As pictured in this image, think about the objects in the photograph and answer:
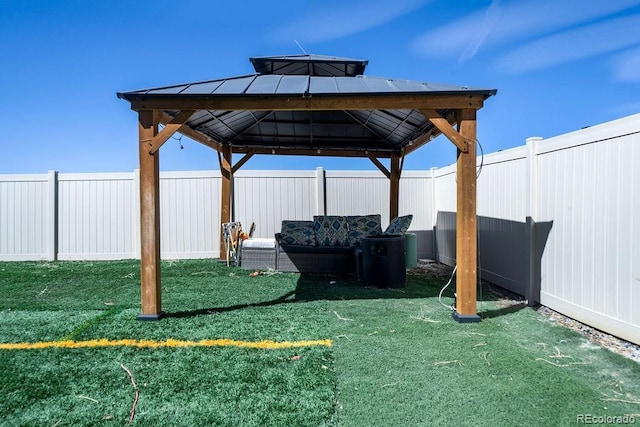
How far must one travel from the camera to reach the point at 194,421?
6.56 ft

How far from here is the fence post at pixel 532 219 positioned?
448 centimetres

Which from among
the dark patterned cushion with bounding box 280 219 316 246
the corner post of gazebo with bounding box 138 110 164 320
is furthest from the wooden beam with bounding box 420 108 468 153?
the dark patterned cushion with bounding box 280 219 316 246

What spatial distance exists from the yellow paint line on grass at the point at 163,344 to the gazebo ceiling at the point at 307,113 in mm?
2415

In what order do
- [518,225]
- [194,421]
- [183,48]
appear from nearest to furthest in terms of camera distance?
[194,421] → [518,225] → [183,48]

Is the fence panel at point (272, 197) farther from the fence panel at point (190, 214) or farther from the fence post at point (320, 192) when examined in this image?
the fence panel at point (190, 214)

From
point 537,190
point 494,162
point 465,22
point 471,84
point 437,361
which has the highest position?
point 465,22

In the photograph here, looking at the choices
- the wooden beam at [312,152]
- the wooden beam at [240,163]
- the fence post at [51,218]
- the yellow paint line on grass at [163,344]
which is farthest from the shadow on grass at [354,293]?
the fence post at [51,218]

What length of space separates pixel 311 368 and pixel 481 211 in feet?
14.8

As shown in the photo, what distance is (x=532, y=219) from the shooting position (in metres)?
4.55

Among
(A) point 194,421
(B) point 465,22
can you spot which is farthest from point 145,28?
(A) point 194,421

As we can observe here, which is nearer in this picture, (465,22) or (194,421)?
(194,421)

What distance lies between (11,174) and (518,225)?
34.1 ft

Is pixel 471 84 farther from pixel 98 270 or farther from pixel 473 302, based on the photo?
pixel 98 270

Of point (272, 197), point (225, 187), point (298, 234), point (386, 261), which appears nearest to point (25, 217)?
point (225, 187)
